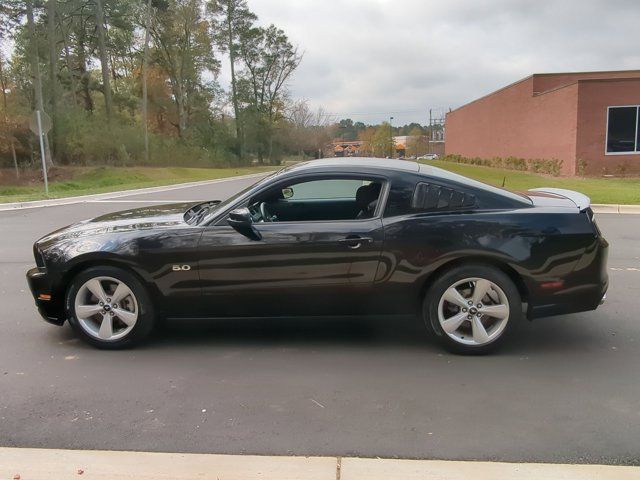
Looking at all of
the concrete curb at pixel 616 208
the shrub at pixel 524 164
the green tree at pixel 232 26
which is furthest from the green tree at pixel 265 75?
the concrete curb at pixel 616 208

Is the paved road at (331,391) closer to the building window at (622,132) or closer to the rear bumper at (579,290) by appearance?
the rear bumper at (579,290)

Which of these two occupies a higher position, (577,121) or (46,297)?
(577,121)

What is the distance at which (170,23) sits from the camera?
52344 mm

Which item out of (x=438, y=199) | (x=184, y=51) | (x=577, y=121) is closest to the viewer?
(x=438, y=199)

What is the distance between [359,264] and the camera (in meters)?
4.16

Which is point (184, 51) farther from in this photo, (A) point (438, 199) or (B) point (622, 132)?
Answer: (A) point (438, 199)

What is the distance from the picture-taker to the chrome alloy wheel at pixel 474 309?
4145mm

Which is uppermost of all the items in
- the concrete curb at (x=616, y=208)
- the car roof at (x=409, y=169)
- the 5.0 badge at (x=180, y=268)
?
the car roof at (x=409, y=169)

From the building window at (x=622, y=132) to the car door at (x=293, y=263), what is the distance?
24483mm

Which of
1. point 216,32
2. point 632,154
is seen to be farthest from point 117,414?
point 216,32

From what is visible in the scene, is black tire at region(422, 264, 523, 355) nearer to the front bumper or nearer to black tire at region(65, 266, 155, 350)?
black tire at region(65, 266, 155, 350)

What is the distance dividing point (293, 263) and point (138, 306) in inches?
50.5

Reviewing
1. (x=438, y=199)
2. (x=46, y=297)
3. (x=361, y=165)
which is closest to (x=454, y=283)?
(x=438, y=199)

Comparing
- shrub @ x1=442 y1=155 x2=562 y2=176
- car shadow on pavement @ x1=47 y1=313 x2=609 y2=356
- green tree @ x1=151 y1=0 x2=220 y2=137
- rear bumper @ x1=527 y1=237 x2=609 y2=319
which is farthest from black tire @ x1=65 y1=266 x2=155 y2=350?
green tree @ x1=151 y1=0 x2=220 y2=137
